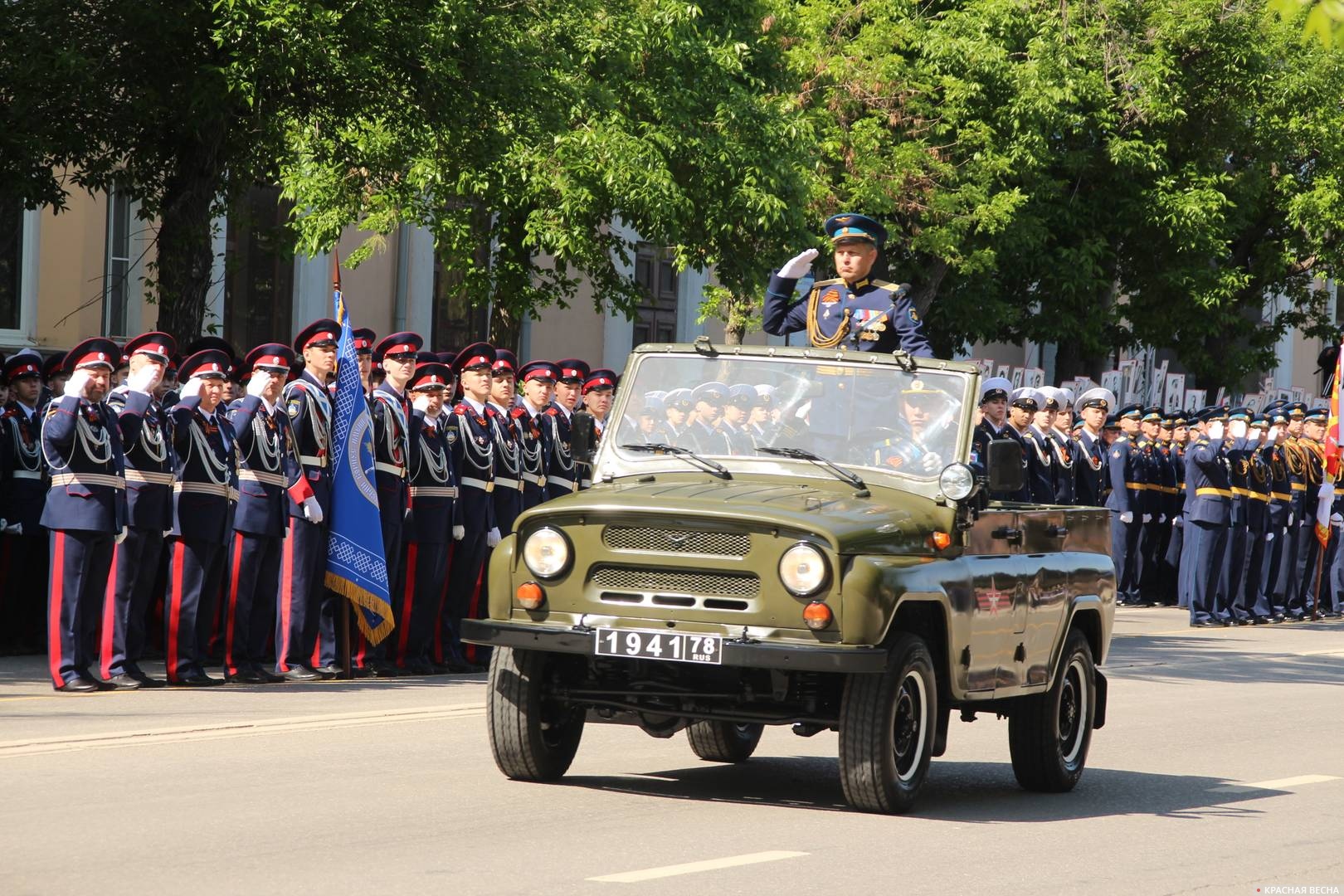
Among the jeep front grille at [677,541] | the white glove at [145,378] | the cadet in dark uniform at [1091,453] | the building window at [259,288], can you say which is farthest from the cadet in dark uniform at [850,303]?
the building window at [259,288]

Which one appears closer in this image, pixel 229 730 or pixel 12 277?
pixel 229 730

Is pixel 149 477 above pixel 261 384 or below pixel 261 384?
below

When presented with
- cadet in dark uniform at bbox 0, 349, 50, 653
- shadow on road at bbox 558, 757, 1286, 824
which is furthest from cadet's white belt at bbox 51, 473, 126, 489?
shadow on road at bbox 558, 757, 1286, 824

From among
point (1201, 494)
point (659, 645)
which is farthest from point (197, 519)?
point (1201, 494)

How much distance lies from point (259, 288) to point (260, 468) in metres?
15.5

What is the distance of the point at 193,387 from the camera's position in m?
14.1

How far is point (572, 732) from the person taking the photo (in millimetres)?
9703

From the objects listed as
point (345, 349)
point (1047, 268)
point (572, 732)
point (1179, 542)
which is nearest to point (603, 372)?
point (345, 349)

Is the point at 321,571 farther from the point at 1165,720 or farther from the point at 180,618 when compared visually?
the point at 1165,720

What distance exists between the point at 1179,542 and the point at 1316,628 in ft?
7.10

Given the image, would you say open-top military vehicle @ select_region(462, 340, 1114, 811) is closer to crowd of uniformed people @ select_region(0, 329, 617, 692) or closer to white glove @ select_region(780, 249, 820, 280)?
white glove @ select_region(780, 249, 820, 280)

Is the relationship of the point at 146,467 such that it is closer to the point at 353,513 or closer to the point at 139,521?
the point at 139,521

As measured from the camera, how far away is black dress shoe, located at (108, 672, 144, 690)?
13.4 meters

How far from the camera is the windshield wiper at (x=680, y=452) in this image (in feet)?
31.1
